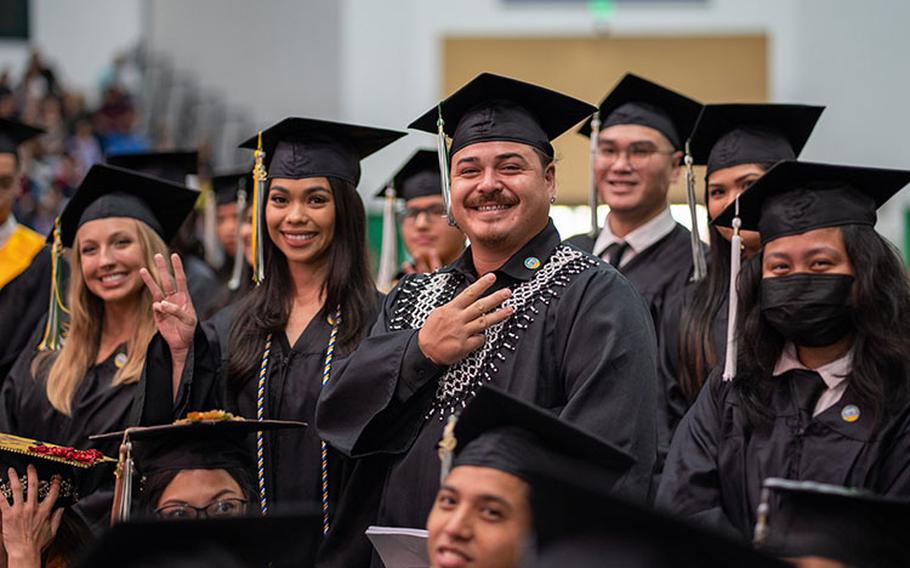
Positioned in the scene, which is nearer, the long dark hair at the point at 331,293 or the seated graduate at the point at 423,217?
the long dark hair at the point at 331,293

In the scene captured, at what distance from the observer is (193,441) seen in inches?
155

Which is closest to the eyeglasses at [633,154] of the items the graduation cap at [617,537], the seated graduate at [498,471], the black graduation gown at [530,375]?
the black graduation gown at [530,375]

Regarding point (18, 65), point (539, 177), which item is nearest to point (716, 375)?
point (539, 177)

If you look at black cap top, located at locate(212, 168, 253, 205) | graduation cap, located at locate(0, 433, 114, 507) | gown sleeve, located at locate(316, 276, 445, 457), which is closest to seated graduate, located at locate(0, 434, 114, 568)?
graduation cap, located at locate(0, 433, 114, 507)

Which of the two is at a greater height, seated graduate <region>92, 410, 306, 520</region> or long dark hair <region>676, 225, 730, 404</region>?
long dark hair <region>676, 225, 730, 404</region>

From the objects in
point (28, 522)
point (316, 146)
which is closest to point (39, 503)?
point (28, 522)

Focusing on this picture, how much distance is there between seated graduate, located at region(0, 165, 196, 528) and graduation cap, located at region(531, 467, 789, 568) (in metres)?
2.28

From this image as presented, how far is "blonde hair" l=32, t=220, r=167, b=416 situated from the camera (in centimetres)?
472

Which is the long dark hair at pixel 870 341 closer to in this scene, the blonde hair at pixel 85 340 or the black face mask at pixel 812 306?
the black face mask at pixel 812 306

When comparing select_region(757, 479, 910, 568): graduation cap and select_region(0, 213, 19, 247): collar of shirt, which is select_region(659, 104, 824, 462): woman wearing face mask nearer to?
select_region(757, 479, 910, 568): graduation cap

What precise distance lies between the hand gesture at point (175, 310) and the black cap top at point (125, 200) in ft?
1.89

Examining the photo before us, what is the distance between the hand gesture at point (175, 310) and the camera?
441 centimetres

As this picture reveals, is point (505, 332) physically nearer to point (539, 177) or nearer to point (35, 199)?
point (539, 177)

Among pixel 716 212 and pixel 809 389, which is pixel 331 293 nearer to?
pixel 716 212
